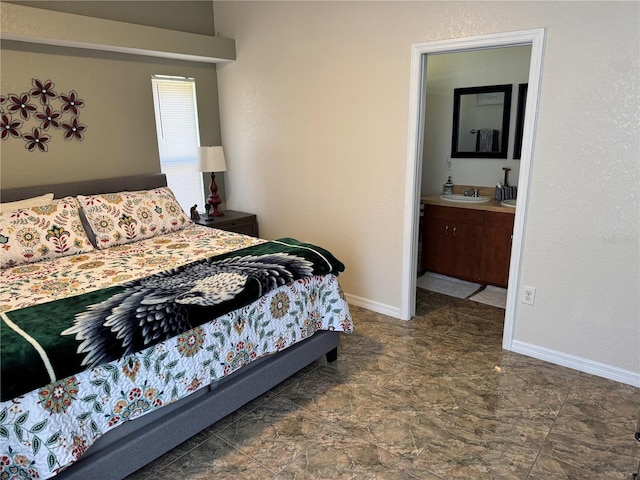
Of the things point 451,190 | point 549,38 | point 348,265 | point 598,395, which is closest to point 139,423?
point 348,265

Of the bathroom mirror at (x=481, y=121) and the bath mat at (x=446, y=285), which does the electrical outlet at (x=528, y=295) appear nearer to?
the bath mat at (x=446, y=285)

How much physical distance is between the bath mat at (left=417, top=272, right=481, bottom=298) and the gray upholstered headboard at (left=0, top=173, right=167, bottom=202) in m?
2.64

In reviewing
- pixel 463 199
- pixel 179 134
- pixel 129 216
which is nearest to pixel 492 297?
pixel 463 199

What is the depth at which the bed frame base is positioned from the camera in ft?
5.71

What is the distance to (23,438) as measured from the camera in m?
1.50

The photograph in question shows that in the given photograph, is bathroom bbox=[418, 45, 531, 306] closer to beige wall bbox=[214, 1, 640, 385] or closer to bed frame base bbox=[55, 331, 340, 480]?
beige wall bbox=[214, 1, 640, 385]

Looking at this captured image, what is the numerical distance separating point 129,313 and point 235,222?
2339mm

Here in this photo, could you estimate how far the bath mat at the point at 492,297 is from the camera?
3749 millimetres

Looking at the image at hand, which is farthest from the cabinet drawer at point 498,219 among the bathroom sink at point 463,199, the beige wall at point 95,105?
the beige wall at point 95,105

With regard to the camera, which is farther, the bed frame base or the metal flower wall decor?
the metal flower wall decor

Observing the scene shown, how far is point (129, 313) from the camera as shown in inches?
72.2

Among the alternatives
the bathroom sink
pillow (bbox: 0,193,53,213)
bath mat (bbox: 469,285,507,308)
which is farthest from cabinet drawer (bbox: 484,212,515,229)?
pillow (bbox: 0,193,53,213)

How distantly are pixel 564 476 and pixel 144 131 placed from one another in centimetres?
383

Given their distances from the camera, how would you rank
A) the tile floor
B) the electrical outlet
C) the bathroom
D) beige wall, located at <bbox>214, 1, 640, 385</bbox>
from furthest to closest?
1. the bathroom
2. the electrical outlet
3. beige wall, located at <bbox>214, 1, 640, 385</bbox>
4. the tile floor
